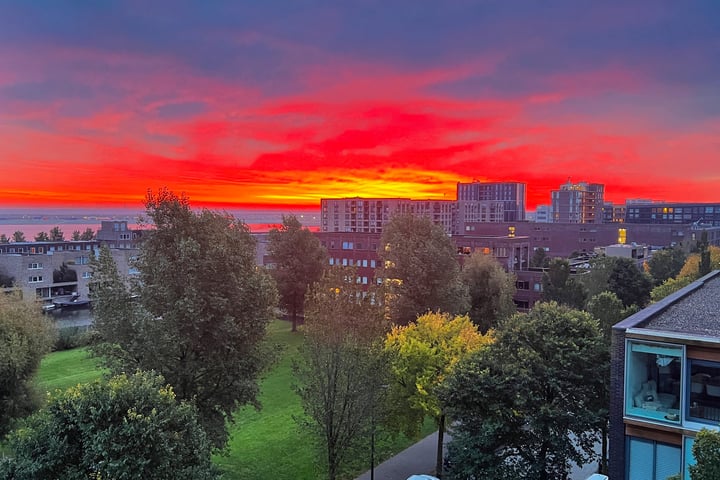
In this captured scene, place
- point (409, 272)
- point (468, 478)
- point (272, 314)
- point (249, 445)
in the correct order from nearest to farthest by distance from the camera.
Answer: point (468, 478) → point (272, 314) → point (249, 445) → point (409, 272)

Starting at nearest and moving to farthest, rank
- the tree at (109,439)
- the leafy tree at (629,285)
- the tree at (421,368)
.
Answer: the tree at (109,439) → the tree at (421,368) → the leafy tree at (629,285)

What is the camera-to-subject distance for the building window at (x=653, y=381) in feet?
45.8

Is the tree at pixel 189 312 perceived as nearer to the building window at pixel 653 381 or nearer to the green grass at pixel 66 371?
the building window at pixel 653 381

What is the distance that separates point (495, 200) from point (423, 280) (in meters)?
141

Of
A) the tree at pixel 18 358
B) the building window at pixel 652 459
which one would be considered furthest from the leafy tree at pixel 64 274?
the building window at pixel 652 459

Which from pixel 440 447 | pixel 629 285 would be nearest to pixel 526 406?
pixel 440 447

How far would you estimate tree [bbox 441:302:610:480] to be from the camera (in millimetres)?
15430

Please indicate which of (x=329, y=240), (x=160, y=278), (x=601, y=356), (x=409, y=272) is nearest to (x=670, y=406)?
(x=601, y=356)

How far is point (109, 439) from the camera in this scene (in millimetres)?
9820

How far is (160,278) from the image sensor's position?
1638cm

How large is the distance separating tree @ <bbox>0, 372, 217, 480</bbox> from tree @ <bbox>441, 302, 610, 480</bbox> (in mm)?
8410

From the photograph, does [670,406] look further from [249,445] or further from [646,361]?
[249,445]

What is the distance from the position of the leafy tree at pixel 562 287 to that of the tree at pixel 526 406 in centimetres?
2502

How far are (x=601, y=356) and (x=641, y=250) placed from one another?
Result: 62974 millimetres
